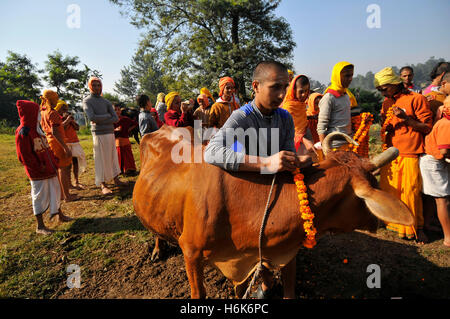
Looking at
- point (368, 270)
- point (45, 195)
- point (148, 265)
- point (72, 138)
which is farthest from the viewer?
point (72, 138)

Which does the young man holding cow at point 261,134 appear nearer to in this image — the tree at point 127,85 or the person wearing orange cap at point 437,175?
the person wearing orange cap at point 437,175

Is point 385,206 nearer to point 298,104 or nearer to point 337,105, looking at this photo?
point 337,105

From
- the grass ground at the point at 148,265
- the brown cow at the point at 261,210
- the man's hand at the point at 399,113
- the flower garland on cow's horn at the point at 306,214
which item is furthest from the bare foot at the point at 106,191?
the man's hand at the point at 399,113

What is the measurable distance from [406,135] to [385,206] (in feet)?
9.16

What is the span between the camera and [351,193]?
67.0 inches

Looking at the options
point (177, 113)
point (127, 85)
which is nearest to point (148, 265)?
point (177, 113)

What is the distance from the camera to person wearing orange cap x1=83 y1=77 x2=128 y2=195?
555 cm

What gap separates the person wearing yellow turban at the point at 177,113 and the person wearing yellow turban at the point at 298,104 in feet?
8.87

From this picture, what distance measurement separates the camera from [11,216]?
5.05 m

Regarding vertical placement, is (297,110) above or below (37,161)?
above

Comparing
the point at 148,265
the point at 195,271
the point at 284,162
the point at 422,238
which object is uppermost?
the point at 284,162

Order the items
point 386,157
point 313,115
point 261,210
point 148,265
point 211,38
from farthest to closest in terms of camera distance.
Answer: point 211,38, point 313,115, point 148,265, point 261,210, point 386,157

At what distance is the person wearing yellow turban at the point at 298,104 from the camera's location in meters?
4.06
